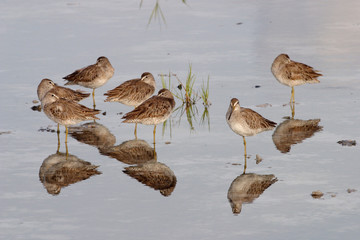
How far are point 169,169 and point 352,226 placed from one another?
13.3 feet

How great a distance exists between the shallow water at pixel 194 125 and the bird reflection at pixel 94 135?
0.22 feet

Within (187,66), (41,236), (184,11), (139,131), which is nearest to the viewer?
(41,236)

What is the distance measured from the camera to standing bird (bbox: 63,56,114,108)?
64.7 ft

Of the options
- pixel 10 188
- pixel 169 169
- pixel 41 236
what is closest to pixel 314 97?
pixel 169 169

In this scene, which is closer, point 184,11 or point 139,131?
point 139,131

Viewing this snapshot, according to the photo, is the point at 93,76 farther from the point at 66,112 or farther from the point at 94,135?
the point at 66,112

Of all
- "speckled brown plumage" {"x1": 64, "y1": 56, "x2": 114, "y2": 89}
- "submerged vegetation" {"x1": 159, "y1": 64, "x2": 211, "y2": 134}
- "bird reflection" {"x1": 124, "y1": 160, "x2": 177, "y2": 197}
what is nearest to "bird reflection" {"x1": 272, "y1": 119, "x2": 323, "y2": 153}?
"submerged vegetation" {"x1": 159, "y1": 64, "x2": 211, "y2": 134}

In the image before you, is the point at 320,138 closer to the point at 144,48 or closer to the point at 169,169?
the point at 169,169

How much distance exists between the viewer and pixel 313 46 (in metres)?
24.2

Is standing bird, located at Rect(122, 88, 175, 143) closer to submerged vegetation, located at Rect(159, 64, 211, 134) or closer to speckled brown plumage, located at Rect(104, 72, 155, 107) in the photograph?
submerged vegetation, located at Rect(159, 64, 211, 134)

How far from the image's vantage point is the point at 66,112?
16.3 meters

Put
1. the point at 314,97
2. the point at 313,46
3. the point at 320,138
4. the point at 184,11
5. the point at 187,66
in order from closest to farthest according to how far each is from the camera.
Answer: the point at 320,138
the point at 314,97
the point at 187,66
the point at 313,46
the point at 184,11

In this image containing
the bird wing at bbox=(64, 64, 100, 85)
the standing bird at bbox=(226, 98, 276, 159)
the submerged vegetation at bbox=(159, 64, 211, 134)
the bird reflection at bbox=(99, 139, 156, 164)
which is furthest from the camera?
the bird wing at bbox=(64, 64, 100, 85)

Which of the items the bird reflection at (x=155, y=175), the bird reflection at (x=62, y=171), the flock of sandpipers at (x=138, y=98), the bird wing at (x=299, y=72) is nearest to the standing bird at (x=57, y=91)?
the flock of sandpipers at (x=138, y=98)
